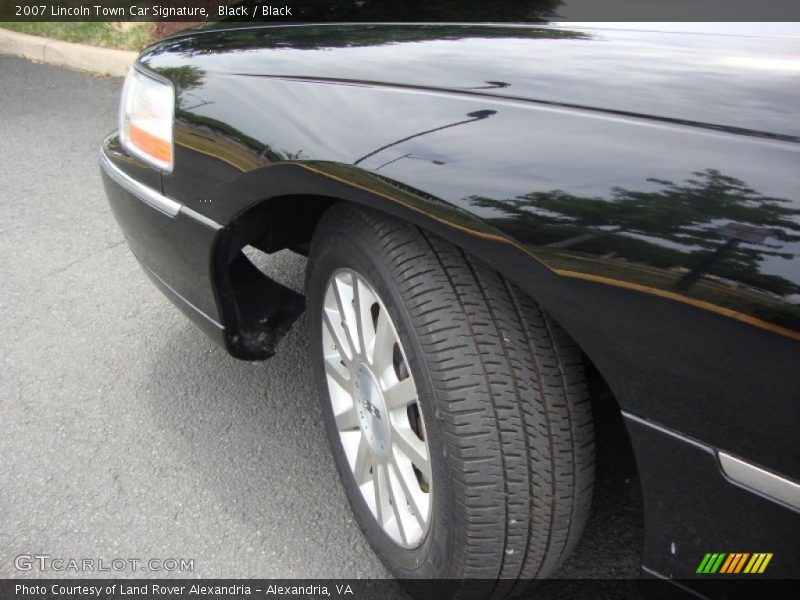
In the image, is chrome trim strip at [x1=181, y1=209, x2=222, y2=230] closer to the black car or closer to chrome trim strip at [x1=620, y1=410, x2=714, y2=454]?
the black car

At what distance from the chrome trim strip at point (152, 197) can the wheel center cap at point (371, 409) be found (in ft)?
1.72

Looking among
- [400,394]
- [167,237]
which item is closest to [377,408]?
[400,394]

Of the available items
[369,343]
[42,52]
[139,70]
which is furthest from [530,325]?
[42,52]

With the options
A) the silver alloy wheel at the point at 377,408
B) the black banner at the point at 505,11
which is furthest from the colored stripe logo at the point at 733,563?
the black banner at the point at 505,11

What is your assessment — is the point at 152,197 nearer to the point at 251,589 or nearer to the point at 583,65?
the point at 251,589

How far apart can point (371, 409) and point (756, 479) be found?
3.10 feet

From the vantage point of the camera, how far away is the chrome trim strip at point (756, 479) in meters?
1.07

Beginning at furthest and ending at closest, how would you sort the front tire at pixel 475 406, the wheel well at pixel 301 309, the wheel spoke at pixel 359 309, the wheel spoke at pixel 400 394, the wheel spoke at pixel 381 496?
the wheel well at pixel 301 309
the wheel spoke at pixel 381 496
the wheel spoke at pixel 359 309
the wheel spoke at pixel 400 394
the front tire at pixel 475 406

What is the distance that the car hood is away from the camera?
1105 mm

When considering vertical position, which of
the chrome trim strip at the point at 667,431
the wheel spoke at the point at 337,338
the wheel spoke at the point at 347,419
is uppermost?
the chrome trim strip at the point at 667,431

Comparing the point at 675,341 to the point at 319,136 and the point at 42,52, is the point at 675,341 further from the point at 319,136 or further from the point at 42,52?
the point at 42,52

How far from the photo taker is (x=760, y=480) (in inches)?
43.0

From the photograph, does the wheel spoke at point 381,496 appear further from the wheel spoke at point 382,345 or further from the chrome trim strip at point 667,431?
the chrome trim strip at point 667,431

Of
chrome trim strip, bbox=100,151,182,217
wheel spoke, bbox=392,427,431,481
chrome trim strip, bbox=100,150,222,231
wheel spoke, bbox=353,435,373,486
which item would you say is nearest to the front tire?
wheel spoke, bbox=392,427,431,481
